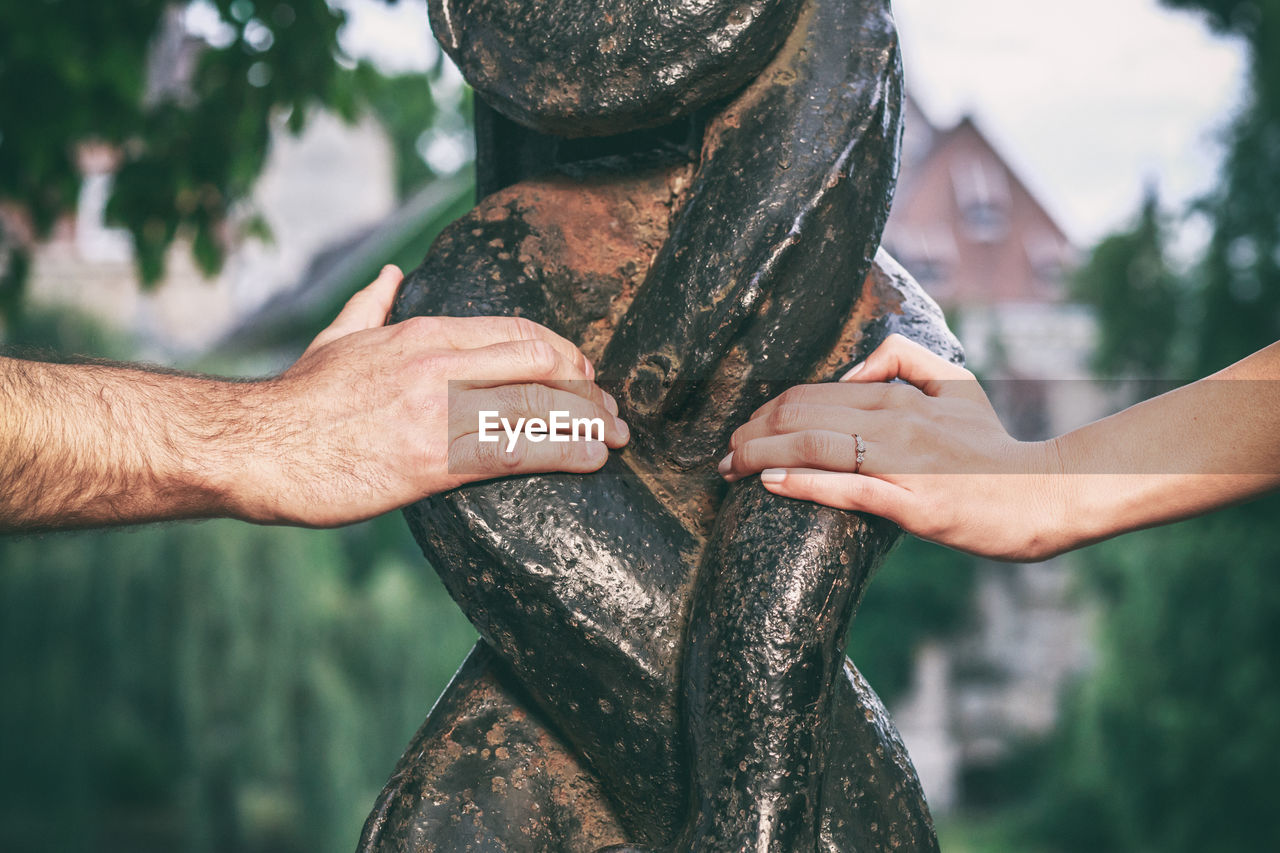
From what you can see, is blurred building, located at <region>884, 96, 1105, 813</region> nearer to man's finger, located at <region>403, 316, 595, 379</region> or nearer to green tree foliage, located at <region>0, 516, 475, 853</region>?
green tree foliage, located at <region>0, 516, 475, 853</region>

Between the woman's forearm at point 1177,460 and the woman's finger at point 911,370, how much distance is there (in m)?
0.13

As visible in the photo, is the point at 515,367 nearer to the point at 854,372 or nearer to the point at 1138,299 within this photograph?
the point at 854,372

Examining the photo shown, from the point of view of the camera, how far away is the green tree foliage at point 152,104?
370 centimetres

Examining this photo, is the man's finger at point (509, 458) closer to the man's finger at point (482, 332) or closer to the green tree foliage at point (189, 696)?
the man's finger at point (482, 332)

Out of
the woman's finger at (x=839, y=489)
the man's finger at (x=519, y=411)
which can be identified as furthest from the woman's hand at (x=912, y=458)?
the man's finger at (x=519, y=411)

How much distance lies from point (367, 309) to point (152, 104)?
3.46m

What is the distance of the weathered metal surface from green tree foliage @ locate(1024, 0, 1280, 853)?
8.45 m

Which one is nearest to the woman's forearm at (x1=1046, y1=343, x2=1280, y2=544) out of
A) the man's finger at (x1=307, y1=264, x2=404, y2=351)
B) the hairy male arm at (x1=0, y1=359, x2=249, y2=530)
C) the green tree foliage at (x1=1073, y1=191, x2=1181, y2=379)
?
the man's finger at (x1=307, y1=264, x2=404, y2=351)

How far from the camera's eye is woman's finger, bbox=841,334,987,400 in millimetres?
1329

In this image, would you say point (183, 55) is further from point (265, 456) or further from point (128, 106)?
point (265, 456)

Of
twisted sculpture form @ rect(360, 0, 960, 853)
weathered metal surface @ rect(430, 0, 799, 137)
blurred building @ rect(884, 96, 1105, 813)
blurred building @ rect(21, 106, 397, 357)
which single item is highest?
weathered metal surface @ rect(430, 0, 799, 137)

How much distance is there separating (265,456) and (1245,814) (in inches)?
359

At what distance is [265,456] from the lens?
1.27 metres

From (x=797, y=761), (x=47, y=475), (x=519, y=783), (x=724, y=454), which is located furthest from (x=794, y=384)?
(x=47, y=475)
